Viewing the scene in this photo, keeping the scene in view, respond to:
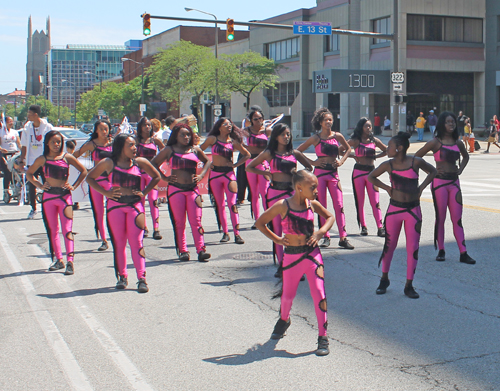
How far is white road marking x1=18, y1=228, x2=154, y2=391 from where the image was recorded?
4.80m

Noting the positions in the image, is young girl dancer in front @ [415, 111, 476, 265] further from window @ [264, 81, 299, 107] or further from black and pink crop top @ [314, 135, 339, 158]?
window @ [264, 81, 299, 107]

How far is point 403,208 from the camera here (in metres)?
7.04

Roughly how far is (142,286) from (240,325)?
1667 mm

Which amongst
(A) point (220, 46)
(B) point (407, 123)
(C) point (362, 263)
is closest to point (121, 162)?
(C) point (362, 263)

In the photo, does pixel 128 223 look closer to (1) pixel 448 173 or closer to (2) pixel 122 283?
(2) pixel 122 283

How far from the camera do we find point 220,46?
79.1 meters

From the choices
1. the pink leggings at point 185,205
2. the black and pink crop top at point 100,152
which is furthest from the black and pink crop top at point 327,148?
the black and pink crop top at point 100,152

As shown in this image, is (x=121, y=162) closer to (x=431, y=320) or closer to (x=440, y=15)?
(x=431, y=320)

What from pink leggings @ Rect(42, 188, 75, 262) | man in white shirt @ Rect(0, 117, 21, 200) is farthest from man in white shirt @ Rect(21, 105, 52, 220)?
pink leggings @ Rect(42, 188, 75, 262)

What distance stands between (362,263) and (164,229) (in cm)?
456

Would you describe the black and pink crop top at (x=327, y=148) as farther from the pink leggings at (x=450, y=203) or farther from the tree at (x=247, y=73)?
the tree at (x=247, y=73)

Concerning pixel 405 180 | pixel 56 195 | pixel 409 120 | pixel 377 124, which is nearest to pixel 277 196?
pixel 405 180

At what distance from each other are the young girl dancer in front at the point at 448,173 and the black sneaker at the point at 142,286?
12.7 ft

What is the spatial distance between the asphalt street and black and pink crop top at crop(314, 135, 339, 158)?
143 cm
